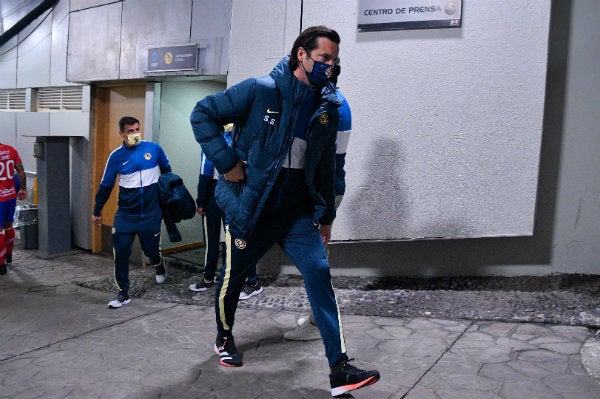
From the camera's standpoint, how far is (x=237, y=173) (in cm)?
329

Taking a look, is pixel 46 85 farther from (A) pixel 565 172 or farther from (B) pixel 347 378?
(B) pixel 347 378

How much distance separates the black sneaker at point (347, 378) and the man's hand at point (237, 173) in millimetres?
1239

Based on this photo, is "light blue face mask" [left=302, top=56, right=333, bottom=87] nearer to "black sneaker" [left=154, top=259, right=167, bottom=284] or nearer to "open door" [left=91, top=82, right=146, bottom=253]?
"black sneaker" [left=154, top=259, right=167, bottom=284]

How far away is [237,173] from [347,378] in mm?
1353

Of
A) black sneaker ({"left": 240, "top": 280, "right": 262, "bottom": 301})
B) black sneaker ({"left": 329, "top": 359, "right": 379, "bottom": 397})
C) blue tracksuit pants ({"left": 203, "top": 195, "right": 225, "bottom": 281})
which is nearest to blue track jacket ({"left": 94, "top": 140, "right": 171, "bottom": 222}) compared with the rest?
blue tracksuit pants ({"left": 203, "top": 195, "right": 225, "bottom": 281})

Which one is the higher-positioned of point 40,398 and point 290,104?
point 290,104

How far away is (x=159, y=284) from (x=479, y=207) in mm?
3806

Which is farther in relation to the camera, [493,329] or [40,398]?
[493,329]

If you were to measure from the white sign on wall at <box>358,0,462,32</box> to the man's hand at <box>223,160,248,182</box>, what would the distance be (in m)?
2.57

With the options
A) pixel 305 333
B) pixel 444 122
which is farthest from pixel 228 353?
pixel 444 122

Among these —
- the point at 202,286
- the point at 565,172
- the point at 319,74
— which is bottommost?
the point at 202,286

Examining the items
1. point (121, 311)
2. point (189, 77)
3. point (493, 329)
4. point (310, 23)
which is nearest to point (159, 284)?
point (121, 311)

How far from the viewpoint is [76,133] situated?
905 centimetres

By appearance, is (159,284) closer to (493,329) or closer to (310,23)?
(310,23)
